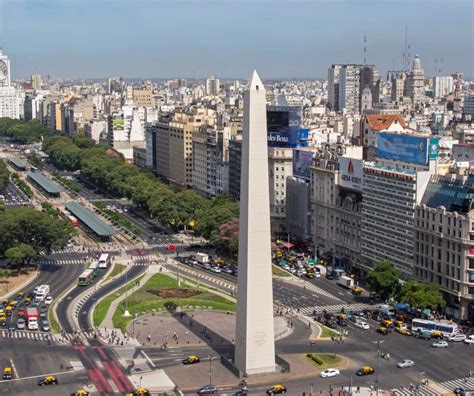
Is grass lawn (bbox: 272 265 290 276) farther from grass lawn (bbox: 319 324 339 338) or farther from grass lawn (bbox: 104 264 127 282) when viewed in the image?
grass lawn (bbox: 319 324 339 338)

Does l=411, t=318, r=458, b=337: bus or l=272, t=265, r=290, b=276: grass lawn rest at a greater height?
l=411, t=318, r=458, b=337: bus

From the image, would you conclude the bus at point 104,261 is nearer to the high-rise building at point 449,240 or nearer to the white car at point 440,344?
the high-rise building at point 449,240

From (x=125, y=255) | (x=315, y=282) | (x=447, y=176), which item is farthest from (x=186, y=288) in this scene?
(x=447, y=176)

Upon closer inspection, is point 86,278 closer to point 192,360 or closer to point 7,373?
point 192,360

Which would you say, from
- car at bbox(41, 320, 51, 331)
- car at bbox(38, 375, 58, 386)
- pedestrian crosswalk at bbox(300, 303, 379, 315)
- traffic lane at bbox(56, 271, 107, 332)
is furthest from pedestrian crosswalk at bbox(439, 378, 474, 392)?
car at bbox(41, 320, 51, 331)

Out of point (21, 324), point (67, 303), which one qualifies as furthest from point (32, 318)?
point (67, 303)

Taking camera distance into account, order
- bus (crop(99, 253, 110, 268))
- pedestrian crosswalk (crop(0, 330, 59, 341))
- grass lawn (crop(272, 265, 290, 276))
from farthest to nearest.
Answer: bus (crop(99, 253, 110, 268)), grass lawn (crop(272, 265, 290, 276)), pedestrian crosswalk (crop(0, 330, 59, 341))
